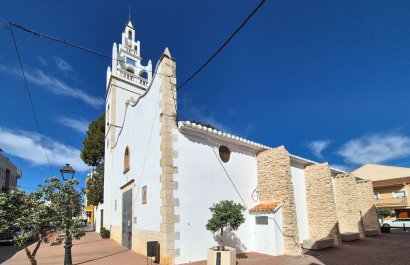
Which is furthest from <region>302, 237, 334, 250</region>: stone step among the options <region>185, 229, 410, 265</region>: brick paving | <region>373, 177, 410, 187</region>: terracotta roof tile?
<region>373, 177, 410, 187</region>: terracotta roof tile

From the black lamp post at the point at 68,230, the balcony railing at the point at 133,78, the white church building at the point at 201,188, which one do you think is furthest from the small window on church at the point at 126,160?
the balcony railing at the point at 133,78

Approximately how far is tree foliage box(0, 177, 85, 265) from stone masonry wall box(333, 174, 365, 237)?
14982 mm

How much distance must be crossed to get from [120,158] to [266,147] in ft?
32.4

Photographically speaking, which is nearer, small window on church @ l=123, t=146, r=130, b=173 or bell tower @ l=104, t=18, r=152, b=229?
small window on church @ l=123, t=146, r=130, b=173

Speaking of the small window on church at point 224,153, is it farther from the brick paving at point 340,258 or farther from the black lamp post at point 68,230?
the black lamp post at point 68,230

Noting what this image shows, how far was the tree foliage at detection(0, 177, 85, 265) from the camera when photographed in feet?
20.7

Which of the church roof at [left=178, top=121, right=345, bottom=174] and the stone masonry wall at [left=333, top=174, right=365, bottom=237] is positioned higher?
the church roof at [left=178, top=121, right=345, bottom=174]

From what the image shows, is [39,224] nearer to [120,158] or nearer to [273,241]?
[273,241]

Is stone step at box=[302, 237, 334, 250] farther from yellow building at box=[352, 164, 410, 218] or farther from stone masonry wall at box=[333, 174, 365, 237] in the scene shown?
yellow building at box=[352, 164, 410, 218]

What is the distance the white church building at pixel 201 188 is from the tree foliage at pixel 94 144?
1472 centimetres

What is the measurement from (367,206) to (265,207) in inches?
504

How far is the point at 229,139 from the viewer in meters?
11.4

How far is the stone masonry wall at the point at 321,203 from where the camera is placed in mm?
13172

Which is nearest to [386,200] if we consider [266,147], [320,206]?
[320,206]
